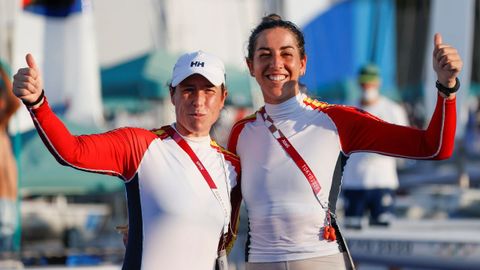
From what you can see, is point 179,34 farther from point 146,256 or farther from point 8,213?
point 146,256

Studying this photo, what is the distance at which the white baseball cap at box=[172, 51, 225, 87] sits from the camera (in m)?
4.03

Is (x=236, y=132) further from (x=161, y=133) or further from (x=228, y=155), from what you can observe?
(x=161, y=133)

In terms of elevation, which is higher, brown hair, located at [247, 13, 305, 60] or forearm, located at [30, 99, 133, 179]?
brown hair, located at [247, 13, 305, 60]

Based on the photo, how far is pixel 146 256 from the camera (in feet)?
13.0

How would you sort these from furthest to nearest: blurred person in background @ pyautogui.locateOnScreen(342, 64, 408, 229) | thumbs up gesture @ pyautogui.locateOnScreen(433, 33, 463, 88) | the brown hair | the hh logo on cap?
blurred person in background @ pyautogui.locateOnScreen(342, 64, 408, 229)
the brown hair
the hh logo on cap
thumbs up gesture @ pyautogui.locateOnScreen(433, 33, 463, 88)

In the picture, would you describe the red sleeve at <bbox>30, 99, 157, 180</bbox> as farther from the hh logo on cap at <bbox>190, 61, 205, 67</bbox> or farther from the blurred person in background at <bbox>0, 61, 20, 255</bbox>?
the blurred person in background at <bbox>0, 61, 20, 255</bbox>

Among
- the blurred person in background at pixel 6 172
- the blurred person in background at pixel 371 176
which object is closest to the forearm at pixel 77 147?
the blurred person in background at pixel 6 172

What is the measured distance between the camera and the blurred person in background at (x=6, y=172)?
28.5 feet

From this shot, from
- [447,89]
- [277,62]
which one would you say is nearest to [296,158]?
[277,62]

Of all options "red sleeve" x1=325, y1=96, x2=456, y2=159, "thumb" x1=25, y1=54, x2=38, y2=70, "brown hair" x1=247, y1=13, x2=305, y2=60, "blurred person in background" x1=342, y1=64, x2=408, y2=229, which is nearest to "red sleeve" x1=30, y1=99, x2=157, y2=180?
"thumb" x1=25, y1=54, x2=38, y2=70

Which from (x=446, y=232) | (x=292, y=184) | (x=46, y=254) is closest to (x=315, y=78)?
(x=446, y=232)

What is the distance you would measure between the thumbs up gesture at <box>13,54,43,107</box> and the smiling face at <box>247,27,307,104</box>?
3.35 ft

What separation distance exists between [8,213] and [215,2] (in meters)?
7.92

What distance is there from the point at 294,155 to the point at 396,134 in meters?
0.40
